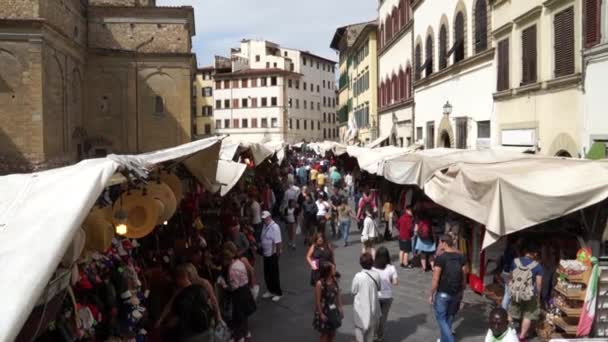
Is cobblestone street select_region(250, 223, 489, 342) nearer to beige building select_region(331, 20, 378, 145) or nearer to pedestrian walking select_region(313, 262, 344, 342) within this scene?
pedestrian walking select_region(313, 262, 344, 342)

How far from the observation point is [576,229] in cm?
763

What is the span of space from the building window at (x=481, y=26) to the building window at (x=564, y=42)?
432 cm

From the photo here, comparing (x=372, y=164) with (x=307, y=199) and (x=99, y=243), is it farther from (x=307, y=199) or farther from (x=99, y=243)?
(x=99, y=243)

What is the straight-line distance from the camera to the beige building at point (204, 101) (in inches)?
3024

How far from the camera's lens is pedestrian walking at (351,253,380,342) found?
7.00 metres

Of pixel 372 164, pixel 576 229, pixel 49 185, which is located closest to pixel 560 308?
pixel 576 229

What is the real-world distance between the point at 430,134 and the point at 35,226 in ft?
71.9

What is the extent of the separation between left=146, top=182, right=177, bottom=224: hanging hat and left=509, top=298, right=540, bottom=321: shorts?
14.1 feet

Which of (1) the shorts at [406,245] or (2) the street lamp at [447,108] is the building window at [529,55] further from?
(2) the street lamp at [447,108]

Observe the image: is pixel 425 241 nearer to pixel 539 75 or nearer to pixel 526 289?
pixel 526 289

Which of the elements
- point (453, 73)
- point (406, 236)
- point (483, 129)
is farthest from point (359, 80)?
point (406, 236)

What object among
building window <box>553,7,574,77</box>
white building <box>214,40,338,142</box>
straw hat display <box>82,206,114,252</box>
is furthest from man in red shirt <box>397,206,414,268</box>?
white building <box>214,40,338,142</box>

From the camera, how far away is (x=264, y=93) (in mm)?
73625

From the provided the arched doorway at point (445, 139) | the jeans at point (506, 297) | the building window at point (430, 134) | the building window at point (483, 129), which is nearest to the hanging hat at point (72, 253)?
the jeans at point (506, 297)
